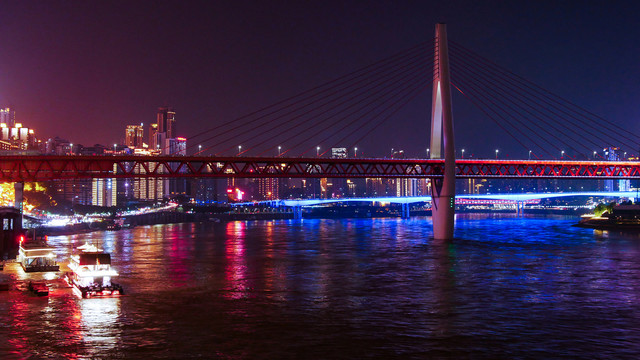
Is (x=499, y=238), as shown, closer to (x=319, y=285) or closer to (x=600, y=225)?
(x=600, y=225)

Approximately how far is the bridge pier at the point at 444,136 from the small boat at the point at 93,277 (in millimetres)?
37300

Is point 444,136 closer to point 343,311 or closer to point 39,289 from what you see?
point 343,311

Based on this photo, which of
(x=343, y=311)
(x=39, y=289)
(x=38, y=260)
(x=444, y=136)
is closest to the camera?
(x=343, y=311)

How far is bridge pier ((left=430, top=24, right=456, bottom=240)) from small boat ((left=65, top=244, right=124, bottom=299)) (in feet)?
122

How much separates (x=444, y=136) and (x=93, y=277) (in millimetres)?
39515

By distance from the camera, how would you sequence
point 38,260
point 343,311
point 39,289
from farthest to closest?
point 38,260 → point 39,289 → point 343,311

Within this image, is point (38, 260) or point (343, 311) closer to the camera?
point (343, 311)

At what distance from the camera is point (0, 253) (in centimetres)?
5903

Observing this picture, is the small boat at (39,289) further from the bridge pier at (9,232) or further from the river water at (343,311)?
the bridge pier at (9,232)

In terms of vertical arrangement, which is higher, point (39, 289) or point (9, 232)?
point (9, 232)

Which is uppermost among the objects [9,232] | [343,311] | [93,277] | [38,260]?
[9,232]

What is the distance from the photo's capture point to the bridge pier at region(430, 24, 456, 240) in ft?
219

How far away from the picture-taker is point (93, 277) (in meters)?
40.9

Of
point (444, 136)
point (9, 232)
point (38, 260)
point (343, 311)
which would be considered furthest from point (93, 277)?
point (444, 136)
